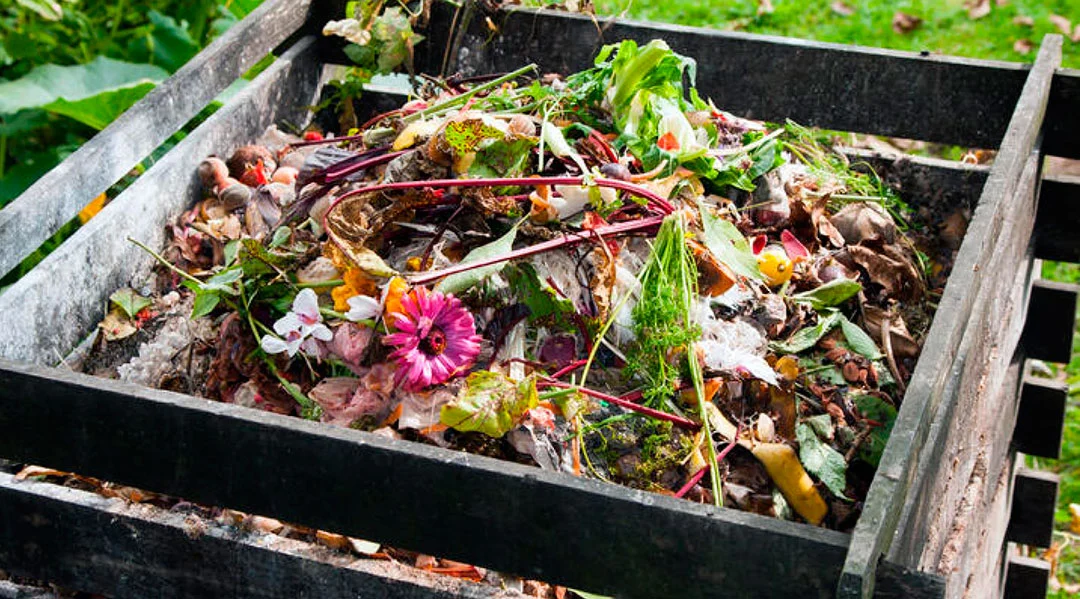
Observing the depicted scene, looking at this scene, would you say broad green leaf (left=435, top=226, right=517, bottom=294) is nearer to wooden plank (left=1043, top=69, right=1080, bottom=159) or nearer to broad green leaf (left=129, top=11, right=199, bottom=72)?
wooden plank (left=1043, top=69, right=1080, bottom=159)

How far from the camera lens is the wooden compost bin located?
5.09 feet

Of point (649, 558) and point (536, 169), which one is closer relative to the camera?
point (649, 558)

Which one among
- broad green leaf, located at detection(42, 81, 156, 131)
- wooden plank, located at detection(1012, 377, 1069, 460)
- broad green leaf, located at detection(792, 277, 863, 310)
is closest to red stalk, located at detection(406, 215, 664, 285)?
broad green leaf, located at detection(792, 277, 863, 310)

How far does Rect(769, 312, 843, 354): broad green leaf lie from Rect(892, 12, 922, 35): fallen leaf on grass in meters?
3.51

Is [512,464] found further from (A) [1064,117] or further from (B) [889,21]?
(B) [889,21]

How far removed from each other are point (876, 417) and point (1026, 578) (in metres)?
1.69

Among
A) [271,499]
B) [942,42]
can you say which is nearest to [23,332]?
[271,499]

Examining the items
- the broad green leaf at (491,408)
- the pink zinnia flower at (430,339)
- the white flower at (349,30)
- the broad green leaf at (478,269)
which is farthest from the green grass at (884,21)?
→ the broad green leaf at (491,408)

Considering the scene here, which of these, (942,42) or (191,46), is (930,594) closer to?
(191,46)

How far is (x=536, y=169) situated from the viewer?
2309 millimetres

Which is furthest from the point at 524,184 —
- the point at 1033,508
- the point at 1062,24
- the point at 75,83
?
the point at 1062,24

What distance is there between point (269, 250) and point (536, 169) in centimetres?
46

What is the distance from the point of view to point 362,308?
2049 millimetres

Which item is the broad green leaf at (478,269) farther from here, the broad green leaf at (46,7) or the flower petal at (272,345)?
the broad green leaf at (46,7)
